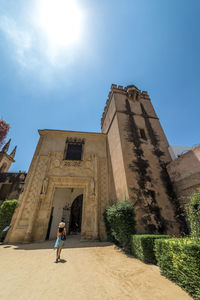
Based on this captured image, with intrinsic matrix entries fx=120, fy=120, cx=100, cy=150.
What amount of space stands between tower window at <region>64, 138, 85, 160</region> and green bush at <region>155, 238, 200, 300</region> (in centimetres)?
907

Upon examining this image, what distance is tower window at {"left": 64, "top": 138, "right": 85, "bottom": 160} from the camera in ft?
37.3

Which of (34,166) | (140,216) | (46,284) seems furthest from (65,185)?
(46,284)

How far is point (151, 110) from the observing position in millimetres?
13180

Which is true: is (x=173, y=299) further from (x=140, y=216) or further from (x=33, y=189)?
(x=33, y=189)

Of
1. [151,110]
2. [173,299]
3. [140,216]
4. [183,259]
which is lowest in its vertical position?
[173,299]

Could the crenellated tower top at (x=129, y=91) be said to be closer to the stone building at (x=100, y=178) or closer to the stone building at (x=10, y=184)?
the stone building at (x=100, y=178)

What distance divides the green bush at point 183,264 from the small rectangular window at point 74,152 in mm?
9021

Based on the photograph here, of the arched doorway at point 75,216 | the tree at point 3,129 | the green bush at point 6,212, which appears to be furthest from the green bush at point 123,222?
the tree at point 3,129

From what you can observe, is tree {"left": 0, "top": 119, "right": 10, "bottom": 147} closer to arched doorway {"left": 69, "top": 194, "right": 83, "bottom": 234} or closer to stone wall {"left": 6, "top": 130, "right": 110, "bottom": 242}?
stone wall {"left": 6, "top": 130, "right": 110, "bottom": 242}

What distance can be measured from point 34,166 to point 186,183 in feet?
37.0

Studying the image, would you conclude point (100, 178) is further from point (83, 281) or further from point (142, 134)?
point (83, 281)

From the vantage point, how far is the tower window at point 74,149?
11.4 meters

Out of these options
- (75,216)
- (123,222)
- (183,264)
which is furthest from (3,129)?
(183,264)

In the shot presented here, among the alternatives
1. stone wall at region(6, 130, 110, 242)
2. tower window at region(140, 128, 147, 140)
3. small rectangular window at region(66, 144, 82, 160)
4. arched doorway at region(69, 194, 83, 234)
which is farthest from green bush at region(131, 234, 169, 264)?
small rectangular window at region(66, 144, 82, 160)
